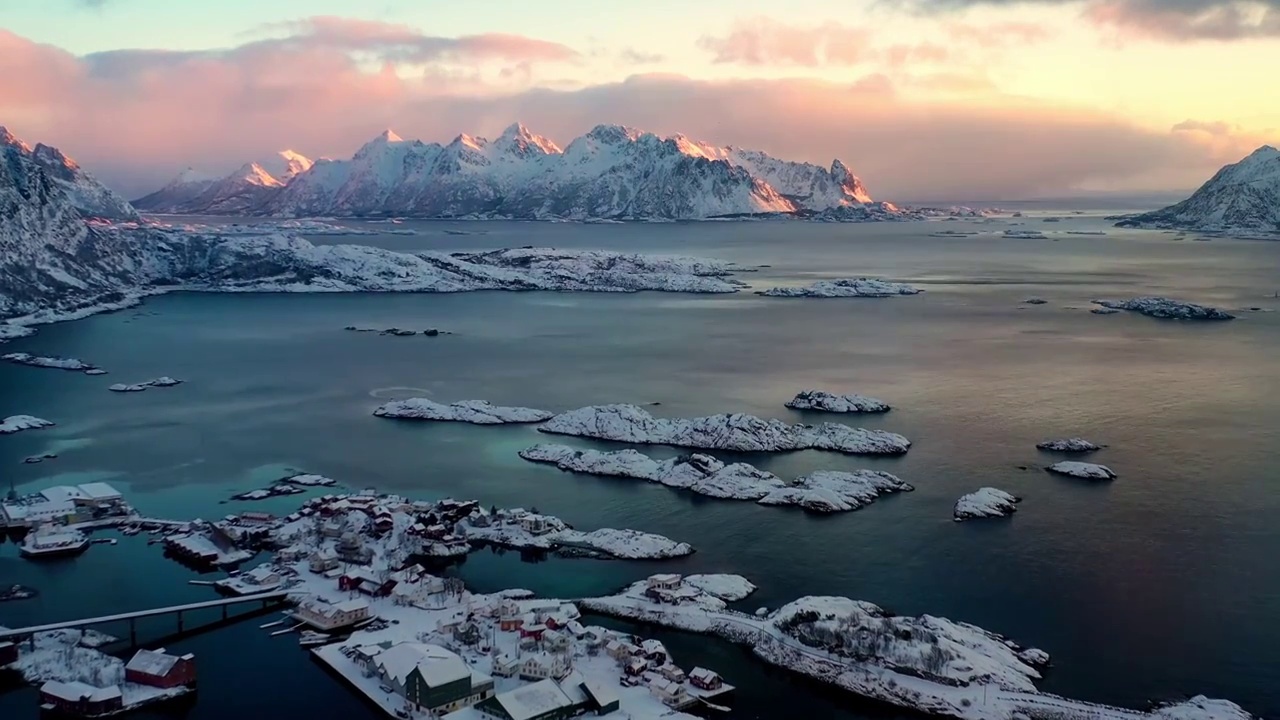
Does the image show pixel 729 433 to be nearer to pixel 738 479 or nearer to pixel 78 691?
pixel 738 479

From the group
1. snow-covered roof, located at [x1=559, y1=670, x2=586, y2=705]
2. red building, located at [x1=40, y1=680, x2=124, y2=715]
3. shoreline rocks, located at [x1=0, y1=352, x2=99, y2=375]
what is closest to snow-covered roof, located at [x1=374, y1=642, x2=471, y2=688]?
snow-covered roof, located at [x1=559, y1=670, x2=586, y2=705]

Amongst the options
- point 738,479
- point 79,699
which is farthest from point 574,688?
point 738,479

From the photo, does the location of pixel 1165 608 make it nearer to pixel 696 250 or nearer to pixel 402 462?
pixel 402 462

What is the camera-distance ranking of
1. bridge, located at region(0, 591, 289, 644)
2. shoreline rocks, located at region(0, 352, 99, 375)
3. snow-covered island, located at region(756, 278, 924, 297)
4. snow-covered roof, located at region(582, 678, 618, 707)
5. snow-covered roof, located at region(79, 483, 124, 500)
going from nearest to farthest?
snow-covered roof, located at region(582, 678, 618, 707) → bridge, located at region(0, 591, 289, 644) → snow-covered roof, located at region(79, 483, 124, 500) → shoreline rocks, located at region(0, 352, 99, 375) → snow-covered island, located at region(756, 278, 924, 297)

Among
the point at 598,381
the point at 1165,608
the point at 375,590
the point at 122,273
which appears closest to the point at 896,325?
the point at 598,381

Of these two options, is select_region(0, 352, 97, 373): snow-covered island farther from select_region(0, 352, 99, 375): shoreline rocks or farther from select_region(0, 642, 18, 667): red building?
select_region(0, 642, 18, 667): red building

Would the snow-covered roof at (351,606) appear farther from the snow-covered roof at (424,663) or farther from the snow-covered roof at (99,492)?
the snow-covered roof at (99,492)
